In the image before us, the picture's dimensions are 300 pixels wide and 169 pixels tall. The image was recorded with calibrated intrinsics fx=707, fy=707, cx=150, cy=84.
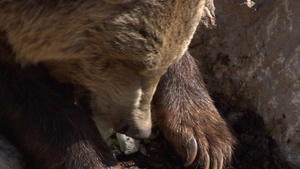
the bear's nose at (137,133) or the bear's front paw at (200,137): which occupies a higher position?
the bear's nose at (137,133)

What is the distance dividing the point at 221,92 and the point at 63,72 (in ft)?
4.52

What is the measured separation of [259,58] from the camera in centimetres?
487

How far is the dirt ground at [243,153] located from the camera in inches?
185

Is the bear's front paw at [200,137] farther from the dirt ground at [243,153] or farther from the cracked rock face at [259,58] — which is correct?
the cracked rock face at [259,58]

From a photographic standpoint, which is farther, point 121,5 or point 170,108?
point 170,108

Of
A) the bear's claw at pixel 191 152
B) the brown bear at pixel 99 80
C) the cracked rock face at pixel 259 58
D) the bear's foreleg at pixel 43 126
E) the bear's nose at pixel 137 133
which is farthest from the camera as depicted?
the cracked rock face at pixel 259 58

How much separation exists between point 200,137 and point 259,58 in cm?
71

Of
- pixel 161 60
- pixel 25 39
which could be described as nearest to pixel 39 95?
pixel 25 39

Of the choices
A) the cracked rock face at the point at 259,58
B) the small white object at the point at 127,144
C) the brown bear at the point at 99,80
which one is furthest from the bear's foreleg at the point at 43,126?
the cracked rock face at the point at 259,58

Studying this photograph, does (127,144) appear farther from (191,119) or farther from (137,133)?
(137,133)

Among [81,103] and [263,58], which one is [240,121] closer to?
[263,58]

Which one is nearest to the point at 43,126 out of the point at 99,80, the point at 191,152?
the point at 99,80

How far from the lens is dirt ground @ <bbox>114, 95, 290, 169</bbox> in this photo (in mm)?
4688

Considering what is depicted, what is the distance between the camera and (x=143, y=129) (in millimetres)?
4129
